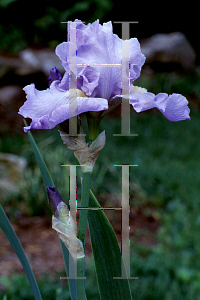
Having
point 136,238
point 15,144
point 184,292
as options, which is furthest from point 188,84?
point 184,292

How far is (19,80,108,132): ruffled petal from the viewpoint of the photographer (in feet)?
1.42

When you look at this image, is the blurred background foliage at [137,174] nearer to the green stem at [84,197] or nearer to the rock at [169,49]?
the rock at [169,49]

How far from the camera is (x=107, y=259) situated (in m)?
0.63

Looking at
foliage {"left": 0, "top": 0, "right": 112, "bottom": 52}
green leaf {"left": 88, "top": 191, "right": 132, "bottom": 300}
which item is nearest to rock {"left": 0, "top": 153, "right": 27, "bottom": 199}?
green leaf {"left": 88, "top": 191, "right": 132, "bottom": 300}

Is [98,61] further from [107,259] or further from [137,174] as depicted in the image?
[137,174]

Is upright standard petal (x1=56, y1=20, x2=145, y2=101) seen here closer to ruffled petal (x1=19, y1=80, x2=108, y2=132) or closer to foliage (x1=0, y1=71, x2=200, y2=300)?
ruffled petal (x1=19, y1=80, x2=108, y2=132)

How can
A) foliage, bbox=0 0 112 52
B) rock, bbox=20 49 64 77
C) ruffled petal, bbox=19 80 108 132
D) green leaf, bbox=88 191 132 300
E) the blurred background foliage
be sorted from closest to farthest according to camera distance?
ruffled petal, bbox=19 80 108 132, green leaf, bbox=88 191 132 300, the blurred background foliage, foliage, bbox=0 0 112 52, rock, bbox=20 49 64 77

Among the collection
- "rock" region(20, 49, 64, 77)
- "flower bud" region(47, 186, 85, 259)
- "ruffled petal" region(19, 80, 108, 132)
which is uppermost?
"rock" region(20, 49, 64, 77)

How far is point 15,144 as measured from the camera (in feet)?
8.93

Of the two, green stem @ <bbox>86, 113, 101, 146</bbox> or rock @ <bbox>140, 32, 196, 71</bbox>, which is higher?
rock @ <bbox>140, 32, 196, 71</bbox>

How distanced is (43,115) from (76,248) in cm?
20

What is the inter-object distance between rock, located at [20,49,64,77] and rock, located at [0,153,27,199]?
1.72 meters

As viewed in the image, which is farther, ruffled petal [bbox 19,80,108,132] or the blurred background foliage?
the blurred background foliage

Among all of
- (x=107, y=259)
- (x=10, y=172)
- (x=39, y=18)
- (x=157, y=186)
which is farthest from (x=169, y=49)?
(x=107, y=259)
